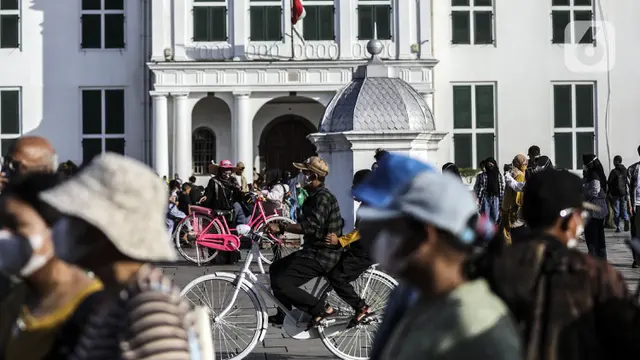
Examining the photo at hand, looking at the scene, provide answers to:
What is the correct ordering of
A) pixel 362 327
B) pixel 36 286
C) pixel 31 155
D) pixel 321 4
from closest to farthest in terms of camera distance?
pixel 36 286
pixel 31 155
pixel 362 327
pixel 321 4

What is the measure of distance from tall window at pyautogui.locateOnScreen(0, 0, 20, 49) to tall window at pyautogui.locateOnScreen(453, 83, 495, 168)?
13.3 m

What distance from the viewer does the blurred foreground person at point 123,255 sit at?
2.90 m

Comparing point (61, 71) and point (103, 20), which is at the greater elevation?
point (103, 20)

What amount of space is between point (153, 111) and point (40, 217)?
98.2 ft

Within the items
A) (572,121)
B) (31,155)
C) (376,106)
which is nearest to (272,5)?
(572,121)

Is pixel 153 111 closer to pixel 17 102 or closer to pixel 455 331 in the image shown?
pixel 17 102

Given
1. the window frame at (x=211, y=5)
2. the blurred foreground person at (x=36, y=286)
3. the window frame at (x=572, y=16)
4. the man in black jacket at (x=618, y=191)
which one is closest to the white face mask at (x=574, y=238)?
the blurred foreground person at (x=36, y=286)

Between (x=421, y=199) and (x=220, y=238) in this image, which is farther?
(x=220, y=238)

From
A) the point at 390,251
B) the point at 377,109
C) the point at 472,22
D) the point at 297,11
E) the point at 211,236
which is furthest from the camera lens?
the point at 472,22

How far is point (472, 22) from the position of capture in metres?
35.2

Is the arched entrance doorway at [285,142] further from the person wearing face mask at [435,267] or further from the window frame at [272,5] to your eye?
the person wearing face mask at [435,267]

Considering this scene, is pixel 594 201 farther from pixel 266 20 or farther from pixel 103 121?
pixel 103 121

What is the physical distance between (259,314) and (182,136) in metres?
24.5

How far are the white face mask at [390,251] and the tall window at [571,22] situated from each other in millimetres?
32943
